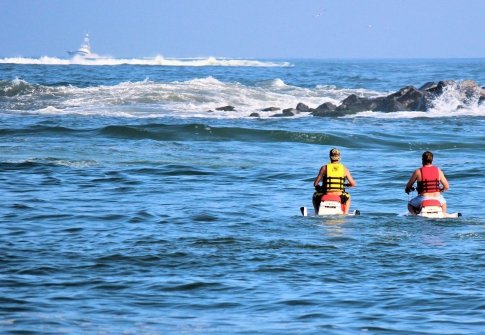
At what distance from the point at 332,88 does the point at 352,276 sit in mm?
55093

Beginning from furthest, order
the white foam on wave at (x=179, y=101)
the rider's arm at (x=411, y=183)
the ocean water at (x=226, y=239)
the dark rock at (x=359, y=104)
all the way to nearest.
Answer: the dark rock at (x=359, y=104), the white foam on wave at (x=179, y=101), the rider's arm at (x=411, y=183), the ocean water at (x=226, y=239)

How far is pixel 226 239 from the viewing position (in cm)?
1612

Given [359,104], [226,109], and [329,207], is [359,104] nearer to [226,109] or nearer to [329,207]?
[226,109]

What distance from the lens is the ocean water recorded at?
1170cm

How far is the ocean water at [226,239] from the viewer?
Result: 11.7m

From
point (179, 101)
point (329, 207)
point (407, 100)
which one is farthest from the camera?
point (179, 101)

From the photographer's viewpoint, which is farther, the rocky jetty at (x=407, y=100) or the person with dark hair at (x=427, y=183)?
the rocky jetty at (x=407, y=100)

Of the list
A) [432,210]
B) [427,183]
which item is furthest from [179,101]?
[432,210]

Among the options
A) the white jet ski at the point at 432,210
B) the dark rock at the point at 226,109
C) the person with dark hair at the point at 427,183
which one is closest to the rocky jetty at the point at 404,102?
the dark rock at the point at 226,109

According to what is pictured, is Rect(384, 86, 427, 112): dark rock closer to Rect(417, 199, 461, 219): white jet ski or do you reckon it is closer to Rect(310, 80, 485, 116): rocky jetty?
Rect(310, 80, 485, 116): rocky jetty

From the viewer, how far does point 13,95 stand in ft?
181

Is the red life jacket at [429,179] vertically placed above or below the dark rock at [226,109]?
above

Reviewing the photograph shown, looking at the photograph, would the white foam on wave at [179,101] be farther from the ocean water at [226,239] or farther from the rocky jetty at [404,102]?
the ocean water at [226,239]

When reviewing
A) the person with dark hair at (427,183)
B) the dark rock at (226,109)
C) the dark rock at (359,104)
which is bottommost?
the dark rock at (226,109)
